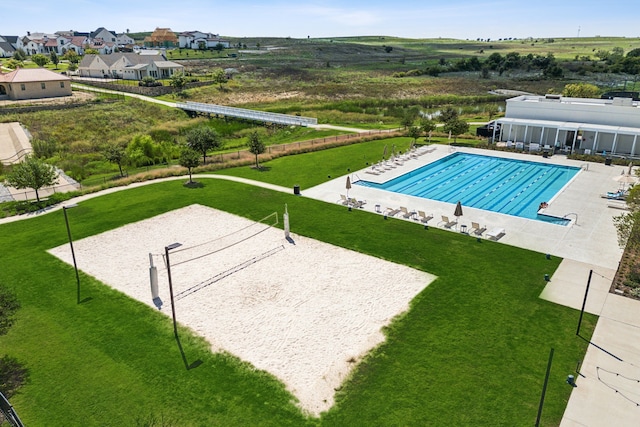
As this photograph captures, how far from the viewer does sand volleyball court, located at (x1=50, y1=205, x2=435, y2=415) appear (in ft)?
46.4

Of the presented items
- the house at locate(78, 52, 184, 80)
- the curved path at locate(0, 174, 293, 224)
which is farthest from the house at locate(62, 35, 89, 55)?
the curved path at locate(0, 174, 293, 224)

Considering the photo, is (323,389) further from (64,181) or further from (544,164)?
(544,164)

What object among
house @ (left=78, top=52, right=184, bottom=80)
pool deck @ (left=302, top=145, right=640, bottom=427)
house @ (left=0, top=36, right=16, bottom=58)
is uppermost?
house @ (left=0, top=36, right=16, bottom=58)

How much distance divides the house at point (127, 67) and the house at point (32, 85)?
19.1m

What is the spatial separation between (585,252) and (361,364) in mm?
13776

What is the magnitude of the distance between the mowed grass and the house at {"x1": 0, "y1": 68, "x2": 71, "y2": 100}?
61.4 meters

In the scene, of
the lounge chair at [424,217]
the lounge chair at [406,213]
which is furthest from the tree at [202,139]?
the lounge chair at [424,217]

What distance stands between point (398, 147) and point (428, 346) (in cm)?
2998

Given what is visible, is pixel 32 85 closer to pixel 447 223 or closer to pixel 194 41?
pixel 447 223

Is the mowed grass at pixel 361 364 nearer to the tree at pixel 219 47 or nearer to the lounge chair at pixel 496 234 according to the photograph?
the lounge chair at pixel 496 234

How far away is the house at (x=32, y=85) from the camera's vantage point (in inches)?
2719

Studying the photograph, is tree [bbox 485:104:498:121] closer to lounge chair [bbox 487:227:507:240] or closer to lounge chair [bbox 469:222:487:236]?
lounge chair [bbox 487:227:507:240]

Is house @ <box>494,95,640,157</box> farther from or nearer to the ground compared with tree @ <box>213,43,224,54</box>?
nearer to the ground

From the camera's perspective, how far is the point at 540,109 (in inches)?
1671
